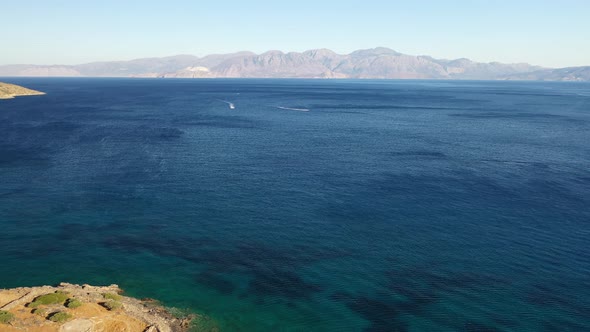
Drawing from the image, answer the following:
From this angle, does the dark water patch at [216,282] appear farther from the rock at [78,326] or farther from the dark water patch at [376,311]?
the rock at [78,326]

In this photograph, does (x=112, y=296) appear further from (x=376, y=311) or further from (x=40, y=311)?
(x=376, y=311)

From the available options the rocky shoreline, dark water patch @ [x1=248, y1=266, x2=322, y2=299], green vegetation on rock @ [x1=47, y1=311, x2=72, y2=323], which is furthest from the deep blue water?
green vegetation on rock @ [x1=47, y1=311, x2=72, y2=323]

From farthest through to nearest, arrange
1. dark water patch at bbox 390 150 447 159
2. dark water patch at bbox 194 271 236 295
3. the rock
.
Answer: dark water patch at bbox 390 150 447 159
dark water patch at bbox 194 271 236 295
the rock

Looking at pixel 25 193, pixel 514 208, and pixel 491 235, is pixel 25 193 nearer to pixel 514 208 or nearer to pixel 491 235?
pixel 491 235

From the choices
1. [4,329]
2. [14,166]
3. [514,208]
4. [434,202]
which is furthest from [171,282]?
[14,166]

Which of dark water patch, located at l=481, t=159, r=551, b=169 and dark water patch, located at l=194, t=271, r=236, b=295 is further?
dark water patch, located at l=481, t=159, r=551, b=169

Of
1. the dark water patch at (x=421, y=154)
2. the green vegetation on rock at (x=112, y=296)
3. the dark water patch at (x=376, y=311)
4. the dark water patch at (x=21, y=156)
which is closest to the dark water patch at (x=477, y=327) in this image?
the dark water patch at (x=376, y=311)

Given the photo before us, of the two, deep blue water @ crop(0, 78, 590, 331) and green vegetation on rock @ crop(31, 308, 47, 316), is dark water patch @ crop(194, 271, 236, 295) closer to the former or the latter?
deep blue water @ crop(0, 78, 590, 331)
